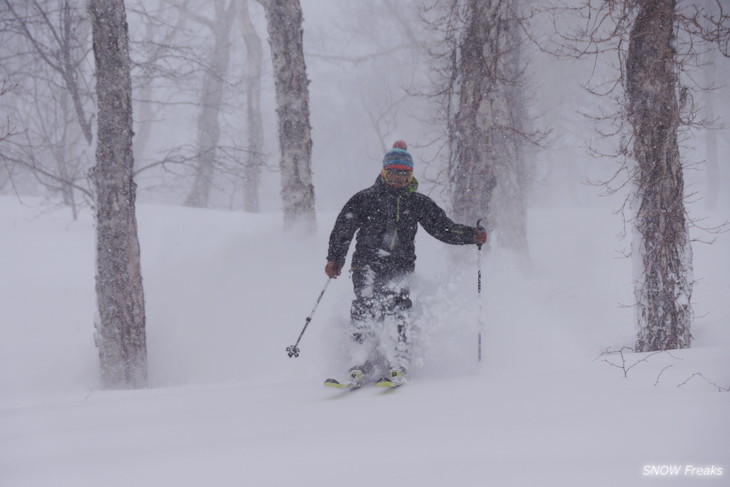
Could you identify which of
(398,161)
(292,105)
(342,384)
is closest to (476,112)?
(292,105)

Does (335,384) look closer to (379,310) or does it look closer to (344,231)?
(379,310)

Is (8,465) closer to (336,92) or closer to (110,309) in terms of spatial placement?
(110,309)

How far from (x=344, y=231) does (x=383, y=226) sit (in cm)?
37

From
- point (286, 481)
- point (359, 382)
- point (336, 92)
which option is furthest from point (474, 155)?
point (336, 92)

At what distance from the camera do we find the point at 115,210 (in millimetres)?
6656

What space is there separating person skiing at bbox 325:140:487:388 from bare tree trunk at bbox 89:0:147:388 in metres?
3.03

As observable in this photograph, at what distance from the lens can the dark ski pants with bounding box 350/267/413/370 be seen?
5.05 metres

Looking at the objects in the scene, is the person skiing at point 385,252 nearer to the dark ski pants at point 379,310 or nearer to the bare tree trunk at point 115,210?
the dark ski pants at point 379,310

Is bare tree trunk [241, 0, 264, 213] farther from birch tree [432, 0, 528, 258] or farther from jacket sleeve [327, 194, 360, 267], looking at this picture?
jacket sleeve [327, 194, 360, 267]

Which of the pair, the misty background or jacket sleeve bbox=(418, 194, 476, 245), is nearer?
jacket sleeve bbox=(418, 194, 476, 245)

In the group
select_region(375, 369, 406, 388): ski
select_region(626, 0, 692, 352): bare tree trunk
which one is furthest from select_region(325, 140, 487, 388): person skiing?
select_region(626, 0, 692, 352): bare tree trunk

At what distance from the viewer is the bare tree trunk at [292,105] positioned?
9.31 metres

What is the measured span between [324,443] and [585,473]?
1332 mm

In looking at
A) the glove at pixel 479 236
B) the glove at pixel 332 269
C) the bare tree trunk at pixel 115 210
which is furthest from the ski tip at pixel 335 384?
the bare tree trunk at pixel 115 210
